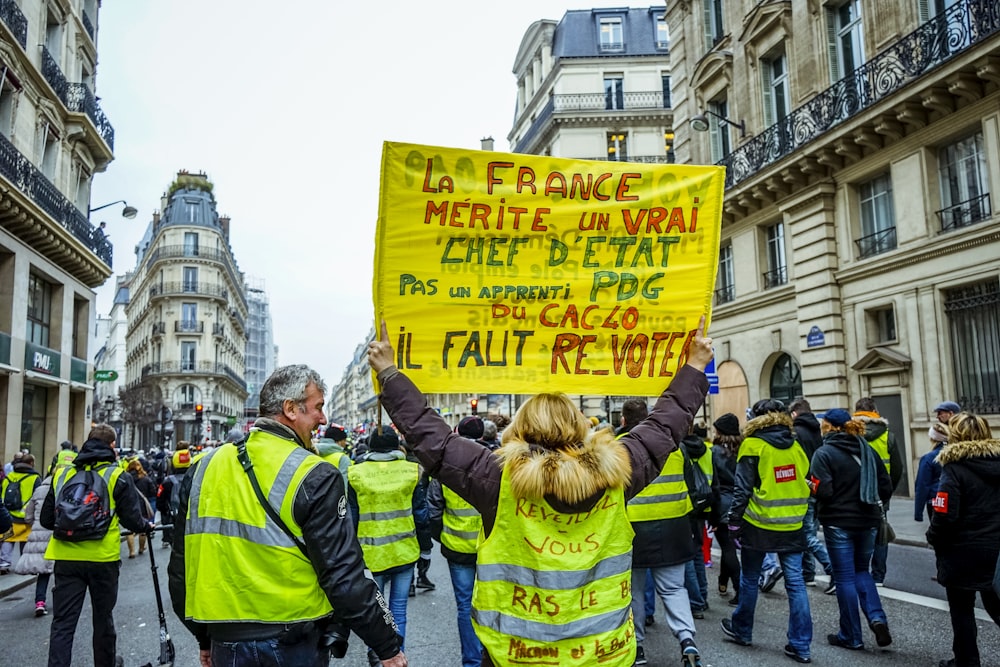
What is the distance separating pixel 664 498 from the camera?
572 cm

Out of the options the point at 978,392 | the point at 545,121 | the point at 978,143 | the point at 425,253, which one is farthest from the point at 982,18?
the point at 545,121

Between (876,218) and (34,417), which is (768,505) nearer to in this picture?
(876,218)

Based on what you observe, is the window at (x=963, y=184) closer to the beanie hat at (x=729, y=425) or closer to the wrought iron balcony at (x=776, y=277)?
the wrought iron balcony at (x=776, y=277)

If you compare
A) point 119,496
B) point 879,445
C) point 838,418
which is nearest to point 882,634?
point 838,418

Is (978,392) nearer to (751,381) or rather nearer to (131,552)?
(751,381)

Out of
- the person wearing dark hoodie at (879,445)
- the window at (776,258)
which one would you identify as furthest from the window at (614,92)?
the person wearing dark hoodie at (879,445)

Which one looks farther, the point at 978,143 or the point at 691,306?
the point at 978,143

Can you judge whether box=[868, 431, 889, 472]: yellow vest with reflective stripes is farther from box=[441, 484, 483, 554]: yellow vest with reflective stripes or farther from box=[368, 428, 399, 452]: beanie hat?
box=[368, 428, 399, 452]: beanie hat

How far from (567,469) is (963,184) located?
14.6 m

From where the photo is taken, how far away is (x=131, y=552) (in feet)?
43.8

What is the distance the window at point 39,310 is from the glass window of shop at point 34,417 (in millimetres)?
1360

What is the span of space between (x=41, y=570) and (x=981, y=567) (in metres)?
8.75

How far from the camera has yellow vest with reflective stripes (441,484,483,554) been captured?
5.54 metres

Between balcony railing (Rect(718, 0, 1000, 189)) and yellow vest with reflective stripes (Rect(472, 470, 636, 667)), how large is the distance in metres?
13.7
